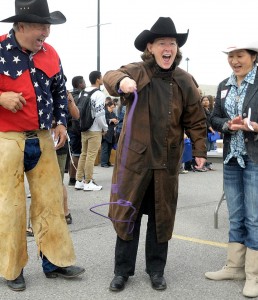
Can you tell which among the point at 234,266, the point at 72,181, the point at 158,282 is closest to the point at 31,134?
the point at 158,282

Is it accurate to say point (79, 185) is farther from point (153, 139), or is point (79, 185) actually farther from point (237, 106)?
point (237, 106)

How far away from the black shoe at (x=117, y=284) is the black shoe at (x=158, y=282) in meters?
0.22

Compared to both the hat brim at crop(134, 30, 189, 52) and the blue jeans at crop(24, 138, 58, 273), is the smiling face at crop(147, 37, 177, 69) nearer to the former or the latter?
the hat brim at crop(134, 30, 189, 52)

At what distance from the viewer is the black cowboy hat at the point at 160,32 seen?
11.5ft

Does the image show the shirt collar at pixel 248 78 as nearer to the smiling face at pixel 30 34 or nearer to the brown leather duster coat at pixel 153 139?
the brown leather duster coat at pixel 153 139

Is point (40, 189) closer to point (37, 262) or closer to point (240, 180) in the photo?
point (37, 262)

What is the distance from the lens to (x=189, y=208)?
696 centimetres

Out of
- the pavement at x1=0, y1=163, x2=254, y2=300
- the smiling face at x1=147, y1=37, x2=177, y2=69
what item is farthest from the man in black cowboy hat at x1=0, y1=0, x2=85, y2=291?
the smiling face at x1=147, y1=37, x2=177, y2=69

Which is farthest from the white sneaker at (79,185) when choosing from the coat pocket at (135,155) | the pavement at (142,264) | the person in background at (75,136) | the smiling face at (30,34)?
the smiling face at (30,34)

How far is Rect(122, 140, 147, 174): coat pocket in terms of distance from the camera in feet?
11.9

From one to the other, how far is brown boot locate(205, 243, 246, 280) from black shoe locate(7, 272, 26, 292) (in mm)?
1459

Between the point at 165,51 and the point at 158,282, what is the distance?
1726 mm

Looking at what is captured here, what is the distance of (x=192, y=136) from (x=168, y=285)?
117cm

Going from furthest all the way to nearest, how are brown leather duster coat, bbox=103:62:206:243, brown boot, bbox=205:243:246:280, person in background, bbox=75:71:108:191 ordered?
person in background, bbox=75:71:108:191, brown boot, bbox=205:243:246:280, brown leather duster coat, bbox=103:62:206:243
